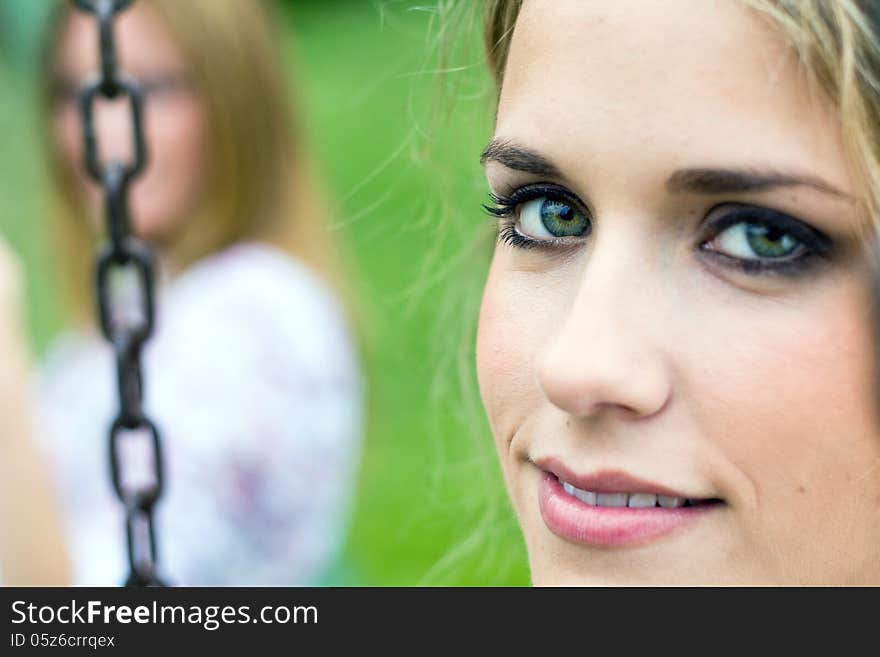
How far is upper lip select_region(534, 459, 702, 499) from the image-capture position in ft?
2.57

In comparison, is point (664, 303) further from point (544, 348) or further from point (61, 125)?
point (61, 125)

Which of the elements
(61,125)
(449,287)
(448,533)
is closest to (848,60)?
(449,287)

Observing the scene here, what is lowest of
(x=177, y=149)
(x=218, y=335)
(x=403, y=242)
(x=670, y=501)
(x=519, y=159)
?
(x=670, y=501)

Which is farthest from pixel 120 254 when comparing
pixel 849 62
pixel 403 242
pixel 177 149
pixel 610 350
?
pixel 403 242

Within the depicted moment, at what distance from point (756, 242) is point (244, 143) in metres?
1.19

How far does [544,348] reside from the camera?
2.75 feet

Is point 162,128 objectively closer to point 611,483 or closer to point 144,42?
point 144,42

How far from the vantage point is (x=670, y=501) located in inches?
31.4

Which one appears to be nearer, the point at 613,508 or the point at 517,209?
the point at 613,508

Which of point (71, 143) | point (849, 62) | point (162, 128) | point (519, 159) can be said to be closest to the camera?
point (849, 62)

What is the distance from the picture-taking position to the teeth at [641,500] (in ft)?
2.63

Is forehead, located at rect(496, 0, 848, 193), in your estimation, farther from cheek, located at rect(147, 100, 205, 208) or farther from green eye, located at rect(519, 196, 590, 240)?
cheek, located at rect(147, 100, 205, 208)

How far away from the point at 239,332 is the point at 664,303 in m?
1.02
